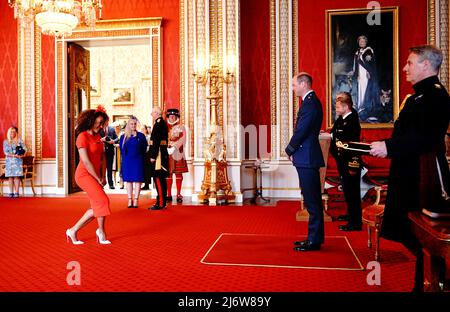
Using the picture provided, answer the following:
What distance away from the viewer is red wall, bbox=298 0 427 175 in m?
8.80

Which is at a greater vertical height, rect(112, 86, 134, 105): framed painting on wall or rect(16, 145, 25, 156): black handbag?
rect(112, 86, 134, 105): framed painting on wall

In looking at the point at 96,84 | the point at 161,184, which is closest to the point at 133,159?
the point at 161,184

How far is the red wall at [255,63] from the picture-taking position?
927 centimetres

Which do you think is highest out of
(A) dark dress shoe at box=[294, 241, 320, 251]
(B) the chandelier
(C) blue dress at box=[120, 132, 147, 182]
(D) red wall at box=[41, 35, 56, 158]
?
(B) the chandelier

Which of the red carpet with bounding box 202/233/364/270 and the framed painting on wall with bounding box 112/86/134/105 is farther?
the framed painting on wall with bounding box 112/86/134/105

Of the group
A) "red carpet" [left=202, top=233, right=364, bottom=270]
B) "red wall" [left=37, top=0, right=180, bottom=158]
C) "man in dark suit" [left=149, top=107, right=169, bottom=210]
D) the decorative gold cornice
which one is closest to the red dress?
"red carpet" [left=202, top=233, right=364, bottom=270]

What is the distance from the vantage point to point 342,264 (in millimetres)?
3967

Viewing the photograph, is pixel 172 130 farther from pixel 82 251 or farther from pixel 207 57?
pixel 82 251

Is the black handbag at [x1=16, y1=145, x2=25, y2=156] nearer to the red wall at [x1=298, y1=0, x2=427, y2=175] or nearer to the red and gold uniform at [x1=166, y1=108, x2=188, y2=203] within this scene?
the red and gold uniform at [x1=166, y1=108, x2=188, y2=203]

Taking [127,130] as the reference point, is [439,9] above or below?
above

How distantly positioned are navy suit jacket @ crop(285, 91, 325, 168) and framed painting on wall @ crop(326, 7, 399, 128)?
4.82 metres
